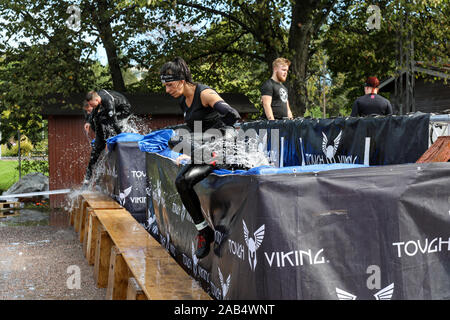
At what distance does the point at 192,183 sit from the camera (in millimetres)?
3945

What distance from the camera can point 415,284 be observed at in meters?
3.11

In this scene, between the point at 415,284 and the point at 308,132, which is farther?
the point at 308,132

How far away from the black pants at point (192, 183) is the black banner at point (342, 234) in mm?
522

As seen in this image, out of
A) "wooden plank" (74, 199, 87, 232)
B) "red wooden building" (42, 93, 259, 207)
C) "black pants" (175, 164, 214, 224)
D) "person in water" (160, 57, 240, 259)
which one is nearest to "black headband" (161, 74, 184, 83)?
"person in water" (160, 57, 240, 259)

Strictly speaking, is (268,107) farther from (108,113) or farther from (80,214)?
(80,214)

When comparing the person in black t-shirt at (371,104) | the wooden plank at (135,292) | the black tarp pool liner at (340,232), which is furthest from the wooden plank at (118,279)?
the person in black t-shirt at (371,104)

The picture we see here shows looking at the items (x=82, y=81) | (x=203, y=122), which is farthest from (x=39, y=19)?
(x=203, y=122)

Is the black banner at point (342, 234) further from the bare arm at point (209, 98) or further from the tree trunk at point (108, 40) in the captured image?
the tree trunk at point (108, 40)

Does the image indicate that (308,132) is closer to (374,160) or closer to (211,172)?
(374,160)

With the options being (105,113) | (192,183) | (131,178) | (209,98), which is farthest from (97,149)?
(192,183)
